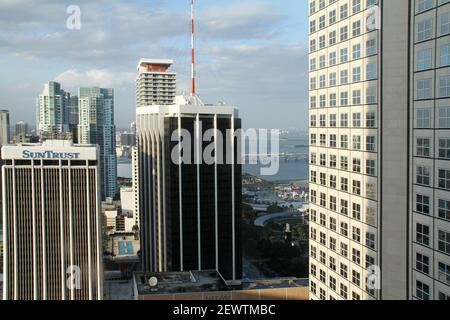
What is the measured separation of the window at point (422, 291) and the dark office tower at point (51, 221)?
2600 centimetres

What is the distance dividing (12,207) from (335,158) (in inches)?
1007

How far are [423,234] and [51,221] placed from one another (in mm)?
27487

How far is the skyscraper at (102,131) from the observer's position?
79250 mm

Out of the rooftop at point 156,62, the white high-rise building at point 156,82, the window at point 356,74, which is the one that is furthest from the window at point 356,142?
the rooftop at point 156,62

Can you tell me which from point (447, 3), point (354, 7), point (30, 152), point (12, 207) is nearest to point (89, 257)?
point (12, 207)

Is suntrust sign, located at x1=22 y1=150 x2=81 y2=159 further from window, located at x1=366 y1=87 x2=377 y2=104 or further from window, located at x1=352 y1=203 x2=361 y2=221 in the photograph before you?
window, located at x1=366 y1=87 x2=377 y2=104

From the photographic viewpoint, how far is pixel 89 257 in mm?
32062

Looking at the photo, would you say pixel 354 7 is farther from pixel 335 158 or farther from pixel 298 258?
pixel 298 258

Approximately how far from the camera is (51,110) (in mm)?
78375

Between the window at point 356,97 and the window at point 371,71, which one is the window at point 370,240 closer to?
the window at point 356,97

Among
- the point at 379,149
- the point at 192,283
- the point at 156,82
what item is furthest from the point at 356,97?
the point at 156,82

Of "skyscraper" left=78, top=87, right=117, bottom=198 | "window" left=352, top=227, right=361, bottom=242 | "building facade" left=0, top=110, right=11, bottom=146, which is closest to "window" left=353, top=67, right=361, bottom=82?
"window" left=352, top=227, right=361, bottom=242

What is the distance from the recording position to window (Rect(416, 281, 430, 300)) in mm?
8414

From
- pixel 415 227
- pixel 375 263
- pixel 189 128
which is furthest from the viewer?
A: pixel 189 128
